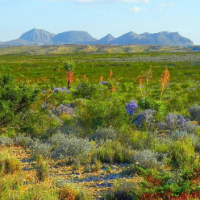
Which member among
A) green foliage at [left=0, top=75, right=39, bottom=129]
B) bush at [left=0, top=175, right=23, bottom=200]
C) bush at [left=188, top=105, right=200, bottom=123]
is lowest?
bush at [left=188, top=105, right=200, bottom=123]

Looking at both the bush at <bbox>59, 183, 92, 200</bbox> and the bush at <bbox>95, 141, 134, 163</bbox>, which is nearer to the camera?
the bush at <bbox>59, 183, 92, 200</bbox>

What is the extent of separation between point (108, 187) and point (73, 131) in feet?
10.9

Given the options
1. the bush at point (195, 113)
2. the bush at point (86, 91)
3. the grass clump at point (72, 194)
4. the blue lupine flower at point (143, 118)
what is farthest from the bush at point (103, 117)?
the bush at point (86, 91)

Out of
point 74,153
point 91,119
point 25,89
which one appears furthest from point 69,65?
point 74,153

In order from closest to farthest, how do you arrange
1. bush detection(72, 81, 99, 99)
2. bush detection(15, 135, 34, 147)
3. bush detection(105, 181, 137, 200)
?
1. bush detection(105, 181, 137, 200)
2. bush detection(15, 135, 34, 147)
3. bush detection(72, 81, 99, 99)

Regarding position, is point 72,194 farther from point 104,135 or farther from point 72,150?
point 104,135

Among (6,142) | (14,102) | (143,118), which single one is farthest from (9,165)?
(143,118)

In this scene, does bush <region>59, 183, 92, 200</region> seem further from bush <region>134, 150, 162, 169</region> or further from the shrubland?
bush <region>134, 150, 162, 169</region>

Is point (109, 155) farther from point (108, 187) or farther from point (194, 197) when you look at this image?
point (194, 197)

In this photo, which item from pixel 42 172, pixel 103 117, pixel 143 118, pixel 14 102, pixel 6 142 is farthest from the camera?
pixel 143 118

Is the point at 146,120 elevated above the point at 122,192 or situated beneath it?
elevated above

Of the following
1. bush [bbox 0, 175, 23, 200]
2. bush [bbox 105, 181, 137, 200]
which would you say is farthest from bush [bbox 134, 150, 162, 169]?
bush [bbox 0, 175, 23, 200]

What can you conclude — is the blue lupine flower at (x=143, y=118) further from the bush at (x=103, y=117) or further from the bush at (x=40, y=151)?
the bush at (x=40, y=151)

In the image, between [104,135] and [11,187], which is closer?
[11,187]
